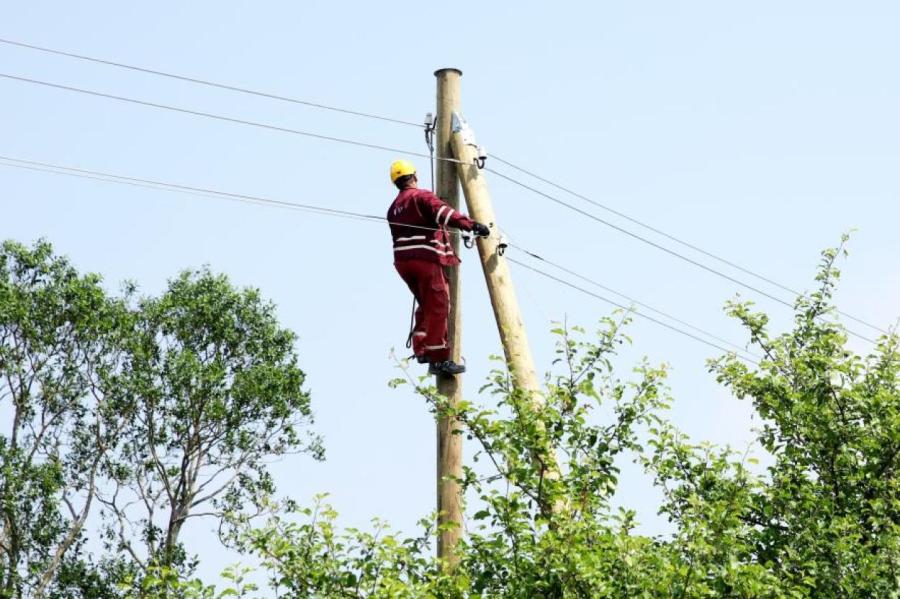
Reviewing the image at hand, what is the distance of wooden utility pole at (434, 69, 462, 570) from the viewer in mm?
9953

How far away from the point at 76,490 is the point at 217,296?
16.6 ft

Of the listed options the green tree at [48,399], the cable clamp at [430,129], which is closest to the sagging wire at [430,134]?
the cable clamp at [430,129]

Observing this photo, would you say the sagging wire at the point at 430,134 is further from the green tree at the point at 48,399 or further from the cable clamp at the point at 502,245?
the green tree at the point at 48,399

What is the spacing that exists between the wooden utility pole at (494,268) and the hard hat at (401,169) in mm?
674

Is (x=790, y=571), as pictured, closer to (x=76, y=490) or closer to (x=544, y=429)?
(x=544, y=429)

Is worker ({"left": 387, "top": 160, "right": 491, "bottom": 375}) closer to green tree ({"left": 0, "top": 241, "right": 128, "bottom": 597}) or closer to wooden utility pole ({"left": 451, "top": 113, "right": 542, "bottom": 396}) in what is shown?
wooden utility pole ({"left": 451, "top": 113, "right": 542, "bottom": 396})

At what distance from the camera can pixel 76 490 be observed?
29422 mm

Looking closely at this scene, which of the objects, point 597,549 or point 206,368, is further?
point 206,368

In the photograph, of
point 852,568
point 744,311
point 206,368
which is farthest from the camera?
point 206,368

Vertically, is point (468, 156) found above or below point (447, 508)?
above

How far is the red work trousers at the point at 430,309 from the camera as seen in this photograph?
1067cm

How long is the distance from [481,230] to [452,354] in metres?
0.95

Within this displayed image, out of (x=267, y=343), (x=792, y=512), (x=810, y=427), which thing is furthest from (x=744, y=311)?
(x=267, y=343)

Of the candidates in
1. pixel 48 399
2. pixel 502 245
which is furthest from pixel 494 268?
pixel 48 399
